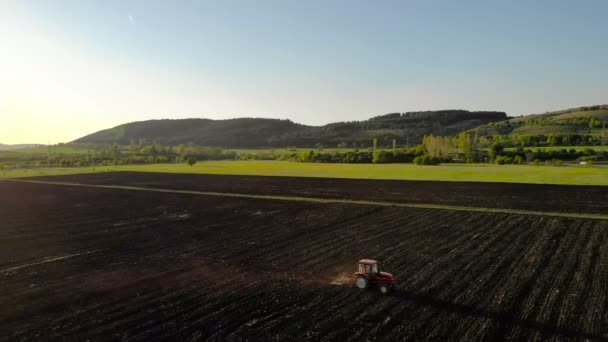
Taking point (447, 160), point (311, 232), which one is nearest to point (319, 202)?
point (311, 232)

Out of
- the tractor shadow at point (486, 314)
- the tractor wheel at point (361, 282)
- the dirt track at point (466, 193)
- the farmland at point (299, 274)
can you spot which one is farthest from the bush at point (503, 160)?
the tractor wheel at point (361, 282)

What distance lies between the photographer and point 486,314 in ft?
44.1

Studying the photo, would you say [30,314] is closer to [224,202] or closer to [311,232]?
[311,232]

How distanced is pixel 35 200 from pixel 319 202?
3204cm

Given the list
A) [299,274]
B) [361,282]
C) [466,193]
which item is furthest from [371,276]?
[466,193]

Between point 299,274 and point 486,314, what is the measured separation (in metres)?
7.68

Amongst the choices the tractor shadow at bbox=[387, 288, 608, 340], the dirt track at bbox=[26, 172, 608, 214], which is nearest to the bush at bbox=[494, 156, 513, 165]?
the dirt track at bbox=[26, 172, 608, 214]

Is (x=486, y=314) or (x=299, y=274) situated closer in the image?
→ (x=486, y=314)

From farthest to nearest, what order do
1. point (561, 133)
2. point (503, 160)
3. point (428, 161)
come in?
point (561, 133) < point (428, 161) < point (503, 160)

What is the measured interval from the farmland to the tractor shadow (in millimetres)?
63

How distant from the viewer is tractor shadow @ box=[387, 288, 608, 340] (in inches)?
473

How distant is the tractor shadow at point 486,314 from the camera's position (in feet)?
39.4

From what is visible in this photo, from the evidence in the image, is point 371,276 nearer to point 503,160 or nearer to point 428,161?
point 428,161

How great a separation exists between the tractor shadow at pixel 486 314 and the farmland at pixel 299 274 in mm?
63
